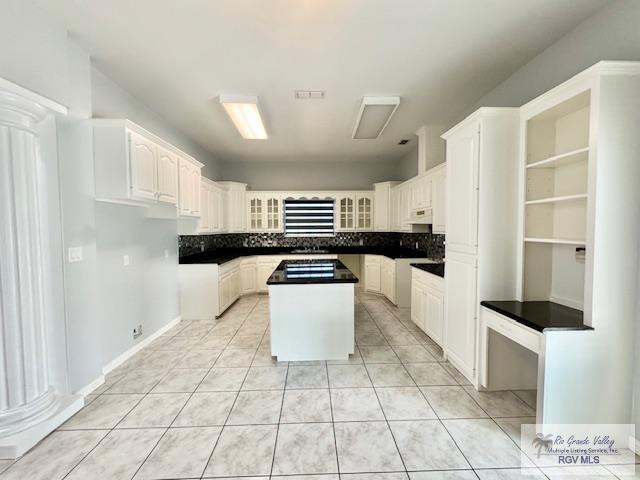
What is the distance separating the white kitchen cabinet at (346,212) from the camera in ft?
19.7

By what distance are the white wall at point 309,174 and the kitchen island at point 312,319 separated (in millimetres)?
3755

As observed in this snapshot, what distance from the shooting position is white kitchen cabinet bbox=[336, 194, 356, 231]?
6.02m

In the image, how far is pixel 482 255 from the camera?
7.48ft

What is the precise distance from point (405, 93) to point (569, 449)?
3.29 m

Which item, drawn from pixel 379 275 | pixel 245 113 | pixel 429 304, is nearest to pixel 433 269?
pixel 429 304

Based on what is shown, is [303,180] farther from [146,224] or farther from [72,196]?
[72,196]

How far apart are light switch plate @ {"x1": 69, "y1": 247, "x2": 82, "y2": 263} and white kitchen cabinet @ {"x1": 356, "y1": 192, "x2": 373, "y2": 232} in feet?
15.5

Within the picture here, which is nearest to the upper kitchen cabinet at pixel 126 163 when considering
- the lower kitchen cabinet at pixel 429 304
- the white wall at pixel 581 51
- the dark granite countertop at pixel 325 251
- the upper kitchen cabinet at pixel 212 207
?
the upper kitchen cabinet at pixel 212 207

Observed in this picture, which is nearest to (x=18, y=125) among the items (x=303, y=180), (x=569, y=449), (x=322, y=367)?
(x=322, y=367)

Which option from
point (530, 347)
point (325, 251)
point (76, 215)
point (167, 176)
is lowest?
point (530, 347)

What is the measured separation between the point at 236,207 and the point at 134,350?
3271mm

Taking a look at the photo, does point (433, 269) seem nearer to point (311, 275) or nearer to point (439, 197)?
point (439, 197)

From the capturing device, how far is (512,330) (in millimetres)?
1966

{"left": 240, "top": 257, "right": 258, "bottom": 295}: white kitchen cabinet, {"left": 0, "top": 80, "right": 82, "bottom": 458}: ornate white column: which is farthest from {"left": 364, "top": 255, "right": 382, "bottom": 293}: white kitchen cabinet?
{"left": 0, "top": 80, "right": 82, "bottom": 458}: ornate white column
